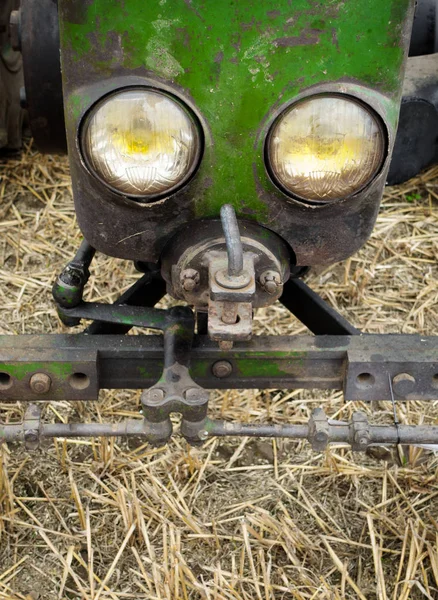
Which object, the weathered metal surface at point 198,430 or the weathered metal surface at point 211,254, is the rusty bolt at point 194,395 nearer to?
the weathered metal surface at point 198,430

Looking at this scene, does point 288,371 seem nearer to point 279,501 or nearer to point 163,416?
point 163,416

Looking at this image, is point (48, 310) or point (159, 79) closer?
point (159, 79)

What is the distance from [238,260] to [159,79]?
1.35 ft

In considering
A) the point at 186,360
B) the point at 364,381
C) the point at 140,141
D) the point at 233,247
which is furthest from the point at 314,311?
the point at 140,141

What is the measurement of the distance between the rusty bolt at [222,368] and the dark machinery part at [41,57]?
93 centimetres

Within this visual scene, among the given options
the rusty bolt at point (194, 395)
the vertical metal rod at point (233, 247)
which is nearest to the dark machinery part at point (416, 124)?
the vertical metal rod at point (233, 247)

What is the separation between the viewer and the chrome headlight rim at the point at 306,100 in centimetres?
160

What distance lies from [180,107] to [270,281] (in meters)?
0.41

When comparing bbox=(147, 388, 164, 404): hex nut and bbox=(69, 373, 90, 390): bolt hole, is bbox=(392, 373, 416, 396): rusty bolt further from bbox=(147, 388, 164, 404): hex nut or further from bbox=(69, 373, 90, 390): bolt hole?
bbox=(69, 373, 90, 390): bolt hole

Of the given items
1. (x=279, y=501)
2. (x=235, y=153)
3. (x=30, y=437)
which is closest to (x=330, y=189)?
(x=235, y=153)

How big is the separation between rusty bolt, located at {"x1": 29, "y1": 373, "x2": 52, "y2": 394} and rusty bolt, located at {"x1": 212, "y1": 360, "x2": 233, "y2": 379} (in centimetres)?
41

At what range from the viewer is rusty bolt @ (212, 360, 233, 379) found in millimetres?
1982

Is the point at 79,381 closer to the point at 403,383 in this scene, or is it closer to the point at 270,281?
the point at 270,281

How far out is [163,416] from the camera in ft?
5.61
